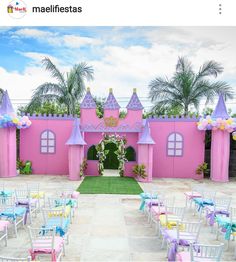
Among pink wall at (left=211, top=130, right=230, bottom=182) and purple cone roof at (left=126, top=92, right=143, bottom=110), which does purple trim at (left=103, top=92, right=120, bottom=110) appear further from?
pink wall at (left=211, top=130, right=230, bottom=182)

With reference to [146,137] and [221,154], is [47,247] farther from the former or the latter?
[221,154]

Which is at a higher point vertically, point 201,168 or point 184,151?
point 184,151

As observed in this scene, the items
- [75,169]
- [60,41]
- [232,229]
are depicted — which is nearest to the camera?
[60,41]

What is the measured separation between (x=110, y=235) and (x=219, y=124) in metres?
9.21

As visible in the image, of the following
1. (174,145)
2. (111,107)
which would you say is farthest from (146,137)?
(111,107)

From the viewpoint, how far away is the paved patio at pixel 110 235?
5625mm

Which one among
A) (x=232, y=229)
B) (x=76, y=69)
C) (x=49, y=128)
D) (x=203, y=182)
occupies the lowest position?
(x=203, y=182)

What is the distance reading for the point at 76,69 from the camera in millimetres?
17797

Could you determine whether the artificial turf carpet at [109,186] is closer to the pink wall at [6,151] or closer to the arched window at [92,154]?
the arched window at [92,154]

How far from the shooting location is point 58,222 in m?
6.14

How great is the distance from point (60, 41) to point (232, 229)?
5005 millimetres

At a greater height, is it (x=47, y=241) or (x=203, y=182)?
(x=47, y=241)

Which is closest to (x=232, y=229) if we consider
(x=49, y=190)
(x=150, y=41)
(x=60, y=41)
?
(x=150, y=41)

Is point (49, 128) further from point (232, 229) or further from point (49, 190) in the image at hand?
point (232, 229)
